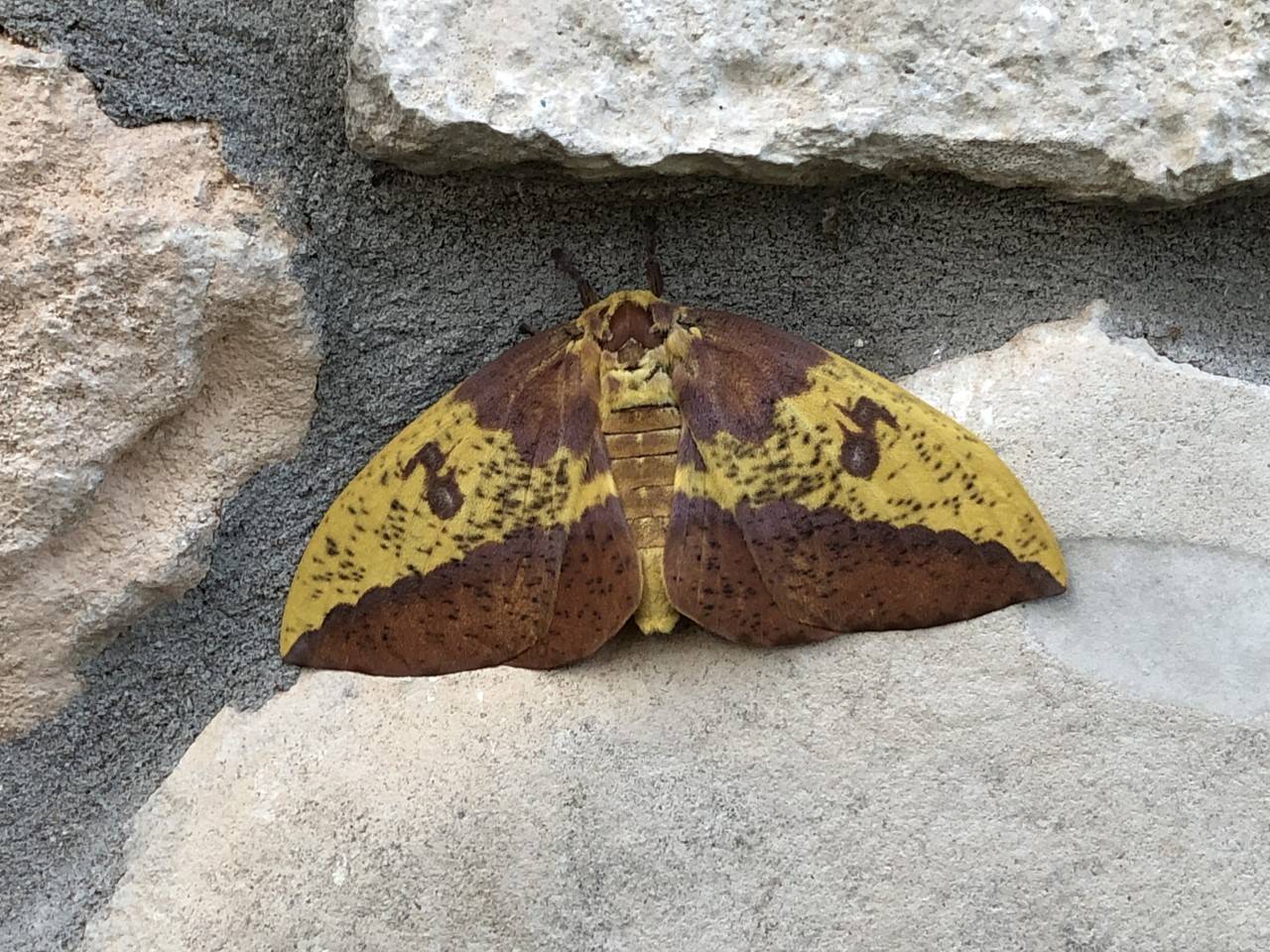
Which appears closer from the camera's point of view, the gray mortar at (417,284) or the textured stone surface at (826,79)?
the textured stone surface at (826,79)

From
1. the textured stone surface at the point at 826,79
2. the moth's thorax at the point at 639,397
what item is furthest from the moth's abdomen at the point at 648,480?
the textured stone surface at the point at 826,79

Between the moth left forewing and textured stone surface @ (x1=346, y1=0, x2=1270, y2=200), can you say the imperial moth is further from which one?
textured stone surface @ (x1=346, y1=0, x2=1270, y2=200)

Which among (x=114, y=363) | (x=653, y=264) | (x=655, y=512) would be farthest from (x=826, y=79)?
(x=114, y=363)

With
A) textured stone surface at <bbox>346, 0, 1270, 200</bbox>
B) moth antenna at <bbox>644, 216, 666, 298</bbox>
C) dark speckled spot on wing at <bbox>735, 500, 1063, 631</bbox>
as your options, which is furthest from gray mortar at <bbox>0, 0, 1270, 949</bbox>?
dark speckled spot on wing at <bbox>735, 500, 1063, 631</bbox>

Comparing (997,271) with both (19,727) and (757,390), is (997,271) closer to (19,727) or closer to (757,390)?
(757,390)

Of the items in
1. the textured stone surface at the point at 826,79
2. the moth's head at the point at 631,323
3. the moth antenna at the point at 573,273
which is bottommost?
the moth's head at the point at 631,323

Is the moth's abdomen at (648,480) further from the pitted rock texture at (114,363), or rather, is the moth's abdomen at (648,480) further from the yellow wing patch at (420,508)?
the pitted rock texture at (114,363)
